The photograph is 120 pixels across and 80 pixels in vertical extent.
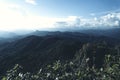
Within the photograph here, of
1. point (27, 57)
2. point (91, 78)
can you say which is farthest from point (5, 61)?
point (91, 78)

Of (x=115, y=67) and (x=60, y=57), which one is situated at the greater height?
(x=115, y=67)

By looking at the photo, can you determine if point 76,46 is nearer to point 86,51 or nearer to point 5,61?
point 86,51

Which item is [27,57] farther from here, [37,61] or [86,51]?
[86,51]

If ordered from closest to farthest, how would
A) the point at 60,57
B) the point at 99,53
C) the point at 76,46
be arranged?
the point at 99,53 → the point at 60,57 → the point at 76,46

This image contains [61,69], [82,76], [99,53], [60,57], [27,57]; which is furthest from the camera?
[27,57]

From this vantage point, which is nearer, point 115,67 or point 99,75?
point 115,67

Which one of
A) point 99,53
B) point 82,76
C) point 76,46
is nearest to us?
point 82,76

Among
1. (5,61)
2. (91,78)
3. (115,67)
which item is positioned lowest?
(5,61)

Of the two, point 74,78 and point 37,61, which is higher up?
point 74,78

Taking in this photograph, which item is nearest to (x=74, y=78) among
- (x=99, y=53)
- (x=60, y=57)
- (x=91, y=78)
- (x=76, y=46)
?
(x=91, y=78)
